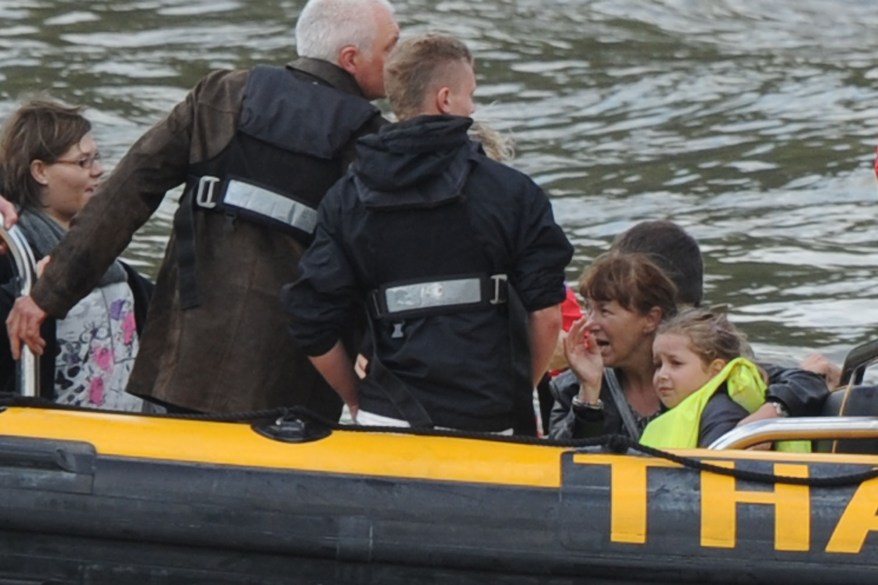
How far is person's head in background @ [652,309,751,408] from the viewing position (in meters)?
4.29

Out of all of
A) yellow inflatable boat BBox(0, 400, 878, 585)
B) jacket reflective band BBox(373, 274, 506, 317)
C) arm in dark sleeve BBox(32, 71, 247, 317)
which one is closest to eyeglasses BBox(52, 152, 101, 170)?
arm in dark sleeve BBox(32, 71, 247, 317)

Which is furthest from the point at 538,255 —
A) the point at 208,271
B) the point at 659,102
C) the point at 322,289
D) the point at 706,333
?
the point at 659,102

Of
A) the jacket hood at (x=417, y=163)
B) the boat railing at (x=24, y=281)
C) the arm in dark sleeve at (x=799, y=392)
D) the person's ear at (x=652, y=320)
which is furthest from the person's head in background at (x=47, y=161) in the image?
the arm in dark sleeve at (x=799, y=392)

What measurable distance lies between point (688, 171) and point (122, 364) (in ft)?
Answer: 23.1

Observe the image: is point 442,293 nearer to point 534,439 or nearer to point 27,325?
point 534,439

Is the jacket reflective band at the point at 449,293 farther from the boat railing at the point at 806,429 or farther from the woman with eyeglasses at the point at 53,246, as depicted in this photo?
the woman with eyeglasses at the point at 53,246

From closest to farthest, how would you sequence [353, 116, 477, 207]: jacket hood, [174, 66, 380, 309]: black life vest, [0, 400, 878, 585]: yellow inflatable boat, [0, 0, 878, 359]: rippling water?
[0, 400, 878, 585]: yellow inflatable boat, [353, 116, 477, 207]: jacket hood, [174, 66, 380, 309]: black life vest, [0, 0, 878, 359]: rippling water

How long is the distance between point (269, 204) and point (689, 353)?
2.95 ft

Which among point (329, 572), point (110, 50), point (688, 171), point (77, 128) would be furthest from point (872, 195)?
point (329, 572)

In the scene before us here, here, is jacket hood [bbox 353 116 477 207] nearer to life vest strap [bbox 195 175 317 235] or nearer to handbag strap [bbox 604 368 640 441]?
life vest strap [bbox 195 175 317 235]

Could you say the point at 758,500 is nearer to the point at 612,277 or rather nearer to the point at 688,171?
the point at 612,277

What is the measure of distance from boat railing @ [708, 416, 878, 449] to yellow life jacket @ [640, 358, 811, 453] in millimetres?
343

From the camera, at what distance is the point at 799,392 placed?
427 centimetres

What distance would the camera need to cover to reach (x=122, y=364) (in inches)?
182
